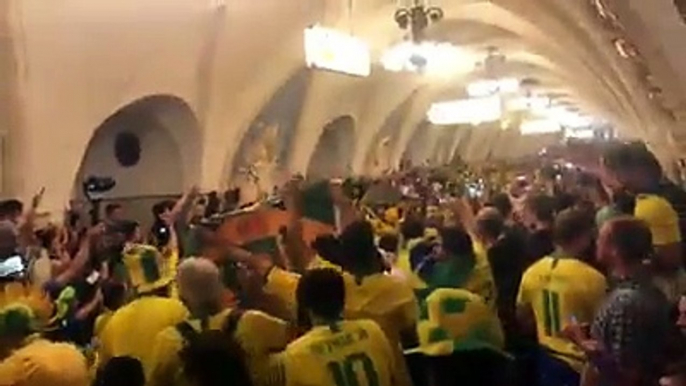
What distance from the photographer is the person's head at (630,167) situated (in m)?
6.00

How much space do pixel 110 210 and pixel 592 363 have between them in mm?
8001

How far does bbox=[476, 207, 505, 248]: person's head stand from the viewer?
24.3 ft

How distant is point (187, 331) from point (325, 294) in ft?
1.80

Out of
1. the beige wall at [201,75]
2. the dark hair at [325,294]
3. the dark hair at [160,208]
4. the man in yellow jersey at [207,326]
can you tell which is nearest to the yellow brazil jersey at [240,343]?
the man in yellow jersey at [207,326]

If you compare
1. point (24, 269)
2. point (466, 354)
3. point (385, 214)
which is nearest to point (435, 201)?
point (385, 214)

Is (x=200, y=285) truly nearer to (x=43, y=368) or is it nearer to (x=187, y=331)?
(x=187, y=331)

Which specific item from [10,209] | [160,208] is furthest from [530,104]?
[10,209]

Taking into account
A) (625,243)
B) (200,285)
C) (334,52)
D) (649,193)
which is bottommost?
(200,285)

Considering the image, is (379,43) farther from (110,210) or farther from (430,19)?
(110,210)

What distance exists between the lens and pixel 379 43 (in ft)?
66.6

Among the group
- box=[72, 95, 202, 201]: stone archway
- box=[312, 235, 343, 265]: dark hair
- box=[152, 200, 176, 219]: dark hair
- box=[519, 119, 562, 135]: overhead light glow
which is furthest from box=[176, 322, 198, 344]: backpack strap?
box=[519, 119, 562, 135]: overhead light glow

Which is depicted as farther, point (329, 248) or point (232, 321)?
point (329, 248)

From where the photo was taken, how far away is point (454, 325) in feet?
19.5

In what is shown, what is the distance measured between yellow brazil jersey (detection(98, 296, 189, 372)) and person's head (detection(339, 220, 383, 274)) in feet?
2.73
